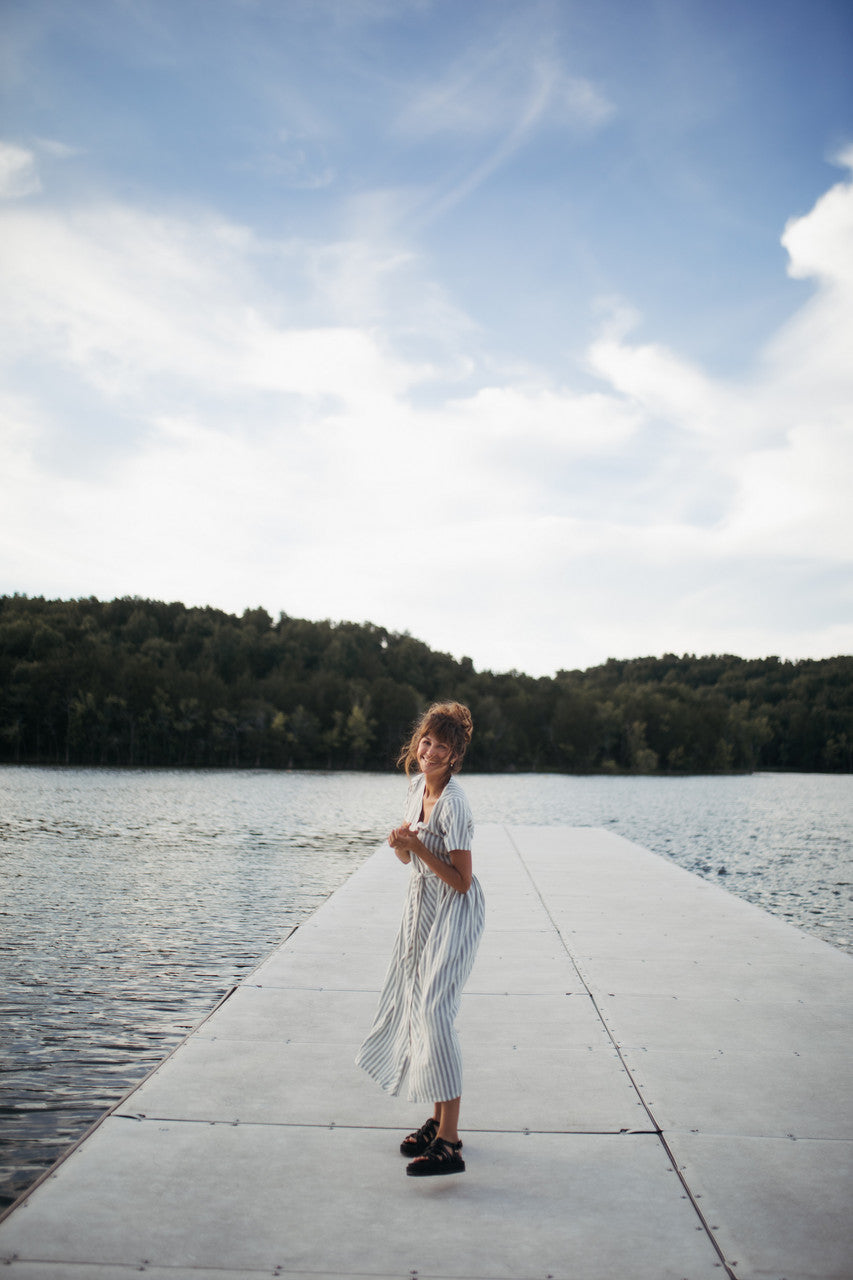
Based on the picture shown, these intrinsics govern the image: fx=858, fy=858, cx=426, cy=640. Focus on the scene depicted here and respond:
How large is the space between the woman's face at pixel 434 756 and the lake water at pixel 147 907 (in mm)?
2445

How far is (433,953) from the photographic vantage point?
11.0ft

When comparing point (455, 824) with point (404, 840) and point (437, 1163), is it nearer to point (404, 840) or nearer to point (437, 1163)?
point (404, 840)

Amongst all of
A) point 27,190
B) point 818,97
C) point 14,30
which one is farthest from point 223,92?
point 818,97

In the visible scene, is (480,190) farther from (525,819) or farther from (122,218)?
(525,819)

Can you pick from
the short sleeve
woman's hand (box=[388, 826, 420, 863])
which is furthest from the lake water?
the short sleeve

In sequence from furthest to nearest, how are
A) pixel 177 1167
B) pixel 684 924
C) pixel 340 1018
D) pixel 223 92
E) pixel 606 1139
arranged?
pixel 223 92 → pixel 684 924 → pixel 340 1018 → pixel 606 1139 → pixel 177 1167

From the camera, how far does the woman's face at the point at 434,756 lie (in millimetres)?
3449

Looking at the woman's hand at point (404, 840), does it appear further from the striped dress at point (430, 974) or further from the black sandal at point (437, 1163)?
the black sandal at point (437, 1163)

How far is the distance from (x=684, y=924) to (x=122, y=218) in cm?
2066

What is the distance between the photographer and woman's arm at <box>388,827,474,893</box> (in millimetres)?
3240

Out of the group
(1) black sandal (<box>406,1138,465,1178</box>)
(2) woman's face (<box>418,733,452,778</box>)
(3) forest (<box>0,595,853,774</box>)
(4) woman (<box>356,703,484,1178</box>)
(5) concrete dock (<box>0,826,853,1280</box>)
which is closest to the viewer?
(5) concrete dock (<box>0,826,853,1280</box>)

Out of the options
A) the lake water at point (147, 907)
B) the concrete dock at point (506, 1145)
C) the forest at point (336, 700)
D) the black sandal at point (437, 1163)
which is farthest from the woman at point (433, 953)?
the forest at point (336, 700)

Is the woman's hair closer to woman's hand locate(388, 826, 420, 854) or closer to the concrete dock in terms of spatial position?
woman's hand locate(388, 826, 420, 854)

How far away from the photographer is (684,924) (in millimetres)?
8430
